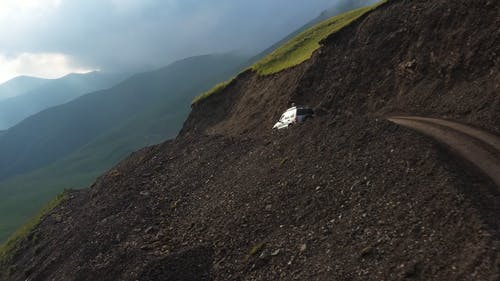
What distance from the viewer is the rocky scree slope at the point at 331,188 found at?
16891 millimetres

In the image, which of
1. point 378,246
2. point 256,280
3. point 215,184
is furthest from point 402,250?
point 215,184

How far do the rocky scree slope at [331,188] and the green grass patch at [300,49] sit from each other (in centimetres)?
355

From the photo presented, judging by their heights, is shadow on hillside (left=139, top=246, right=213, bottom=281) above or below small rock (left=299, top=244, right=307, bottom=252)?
above

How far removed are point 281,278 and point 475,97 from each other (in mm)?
17357

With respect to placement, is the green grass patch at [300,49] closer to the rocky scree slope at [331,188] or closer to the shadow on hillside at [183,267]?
the rocky scree slope at [331,188]

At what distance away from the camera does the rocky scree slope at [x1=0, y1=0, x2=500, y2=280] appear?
16.9 metres

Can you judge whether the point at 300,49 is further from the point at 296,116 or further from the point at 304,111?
the point at 296,116

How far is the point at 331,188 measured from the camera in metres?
23.0

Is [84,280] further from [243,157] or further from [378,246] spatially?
[378,246]

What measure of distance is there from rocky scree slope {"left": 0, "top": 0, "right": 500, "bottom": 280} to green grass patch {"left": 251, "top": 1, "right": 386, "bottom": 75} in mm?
3549

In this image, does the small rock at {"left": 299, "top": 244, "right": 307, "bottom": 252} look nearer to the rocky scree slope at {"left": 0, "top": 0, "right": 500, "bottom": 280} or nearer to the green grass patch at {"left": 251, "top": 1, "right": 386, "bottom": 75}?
Answer: the rocky scree slope at {"left": 0, "top": 0, "right": 500, "bottom": 280}

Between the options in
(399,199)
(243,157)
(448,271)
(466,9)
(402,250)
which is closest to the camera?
(448,271)

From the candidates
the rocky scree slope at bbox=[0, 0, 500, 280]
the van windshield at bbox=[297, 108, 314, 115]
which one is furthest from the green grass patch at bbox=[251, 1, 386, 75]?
the van windshield at bbox=[297, 108, 314, 115]

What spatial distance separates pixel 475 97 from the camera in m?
28.6
